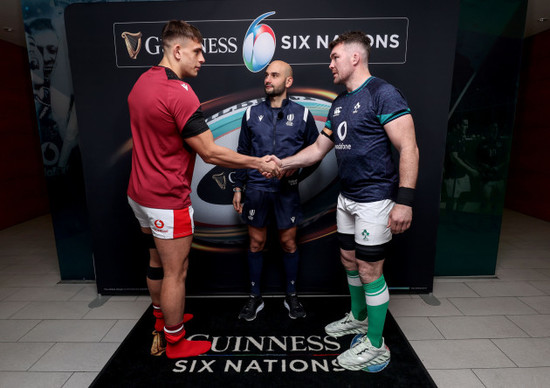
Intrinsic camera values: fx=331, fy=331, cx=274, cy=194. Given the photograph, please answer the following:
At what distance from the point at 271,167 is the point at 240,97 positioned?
0.70m

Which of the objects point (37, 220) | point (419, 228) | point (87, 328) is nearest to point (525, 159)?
point (419, 228)

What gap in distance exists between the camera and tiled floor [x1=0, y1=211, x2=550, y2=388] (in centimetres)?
186

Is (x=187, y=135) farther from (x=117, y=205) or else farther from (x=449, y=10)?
(x=449, y=10)

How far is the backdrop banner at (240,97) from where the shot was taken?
7.73 ft

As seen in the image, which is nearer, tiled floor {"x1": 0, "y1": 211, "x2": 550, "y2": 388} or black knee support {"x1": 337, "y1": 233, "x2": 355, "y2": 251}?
tiled floor {"x1": 0, "y1": 211, "x2": 550, "y2": 388}

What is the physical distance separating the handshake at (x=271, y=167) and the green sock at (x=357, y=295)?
2.58 feet

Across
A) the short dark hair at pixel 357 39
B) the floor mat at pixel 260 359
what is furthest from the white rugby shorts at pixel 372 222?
the short dark hair at pixel 357 39

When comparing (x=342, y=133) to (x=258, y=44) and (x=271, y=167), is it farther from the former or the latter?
(x=258, y=44)

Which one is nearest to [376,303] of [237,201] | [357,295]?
[357,295]

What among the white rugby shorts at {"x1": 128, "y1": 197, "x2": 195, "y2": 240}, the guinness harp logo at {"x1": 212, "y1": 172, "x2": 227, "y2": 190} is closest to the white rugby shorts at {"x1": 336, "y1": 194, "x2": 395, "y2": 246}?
the white rugby shorts at {"x1": 128, "y1": 197, "x2": 195, "y2": 240}

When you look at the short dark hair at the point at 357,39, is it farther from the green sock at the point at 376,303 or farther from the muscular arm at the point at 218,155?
the green sock at the point at 376,303

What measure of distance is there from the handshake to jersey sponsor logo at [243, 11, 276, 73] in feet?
2.50

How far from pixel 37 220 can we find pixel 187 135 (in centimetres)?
490

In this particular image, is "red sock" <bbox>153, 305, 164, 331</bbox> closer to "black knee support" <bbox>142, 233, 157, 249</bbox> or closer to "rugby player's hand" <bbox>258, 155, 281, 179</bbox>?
"black knee support" <bbox>142, 233, 157, 249</bbox>
